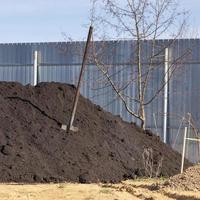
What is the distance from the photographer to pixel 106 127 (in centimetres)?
1480

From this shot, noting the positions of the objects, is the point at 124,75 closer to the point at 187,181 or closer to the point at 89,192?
the point at 187,181

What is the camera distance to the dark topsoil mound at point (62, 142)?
40.0 feet

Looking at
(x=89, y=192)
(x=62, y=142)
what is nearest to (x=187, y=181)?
(x=89, y=192)

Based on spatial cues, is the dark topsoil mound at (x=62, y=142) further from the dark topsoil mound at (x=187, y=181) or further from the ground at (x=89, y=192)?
the dark topsoil mound at (x=187, y=181)

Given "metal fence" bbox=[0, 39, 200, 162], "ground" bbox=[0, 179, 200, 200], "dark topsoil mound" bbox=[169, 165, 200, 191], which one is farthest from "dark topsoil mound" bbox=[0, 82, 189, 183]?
"metal fence" bbox=[0, 39, 200, 162]

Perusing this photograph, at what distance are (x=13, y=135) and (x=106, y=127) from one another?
105 inches

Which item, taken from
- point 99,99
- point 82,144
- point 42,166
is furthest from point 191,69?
point 42,166

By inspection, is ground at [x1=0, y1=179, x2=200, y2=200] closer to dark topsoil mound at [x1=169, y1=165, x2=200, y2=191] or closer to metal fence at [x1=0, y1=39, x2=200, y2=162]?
dark topsoil mound at [x1=169, y1=165, x2=200, y2=191]

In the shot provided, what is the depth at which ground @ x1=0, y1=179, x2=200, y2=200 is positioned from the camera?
32.1 feet

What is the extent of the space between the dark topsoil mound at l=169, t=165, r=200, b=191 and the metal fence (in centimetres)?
696

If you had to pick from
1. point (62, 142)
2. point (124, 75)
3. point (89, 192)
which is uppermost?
point (124, 75)

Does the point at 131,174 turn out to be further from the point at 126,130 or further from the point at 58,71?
the point at 58,71

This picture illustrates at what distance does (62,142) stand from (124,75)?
8184 millimetres

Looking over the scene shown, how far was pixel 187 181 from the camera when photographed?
11562 mm
